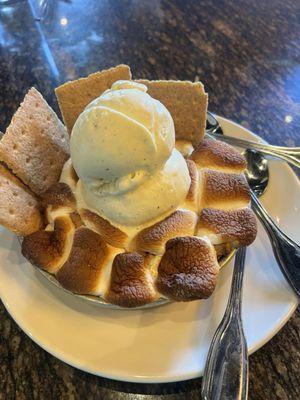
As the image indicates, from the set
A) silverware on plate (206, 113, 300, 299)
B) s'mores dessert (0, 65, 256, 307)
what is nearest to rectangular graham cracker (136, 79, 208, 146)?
s'mores dessert (0, 65, 256, 307)

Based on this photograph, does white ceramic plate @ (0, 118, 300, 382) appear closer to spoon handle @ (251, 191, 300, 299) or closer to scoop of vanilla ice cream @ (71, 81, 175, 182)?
spoon handle @ (251, 191, 300, 299)

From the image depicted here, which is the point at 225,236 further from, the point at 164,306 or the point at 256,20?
the point at 256,20

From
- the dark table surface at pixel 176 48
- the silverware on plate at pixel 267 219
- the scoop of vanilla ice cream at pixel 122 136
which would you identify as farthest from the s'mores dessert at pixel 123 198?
the dark table surface at pixel 176 48

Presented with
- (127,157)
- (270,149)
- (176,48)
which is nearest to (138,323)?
(127,157)

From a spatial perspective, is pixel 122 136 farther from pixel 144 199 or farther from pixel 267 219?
pixel 267 219

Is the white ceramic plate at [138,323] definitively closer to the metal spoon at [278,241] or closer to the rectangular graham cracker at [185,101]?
the metal spoon at [278,241]

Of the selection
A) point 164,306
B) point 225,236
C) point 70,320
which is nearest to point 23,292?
point 70,320

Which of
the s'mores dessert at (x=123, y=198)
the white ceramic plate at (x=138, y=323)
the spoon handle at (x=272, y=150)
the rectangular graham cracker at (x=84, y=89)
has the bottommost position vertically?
the white ceramic plate at (x=138, y=323)
